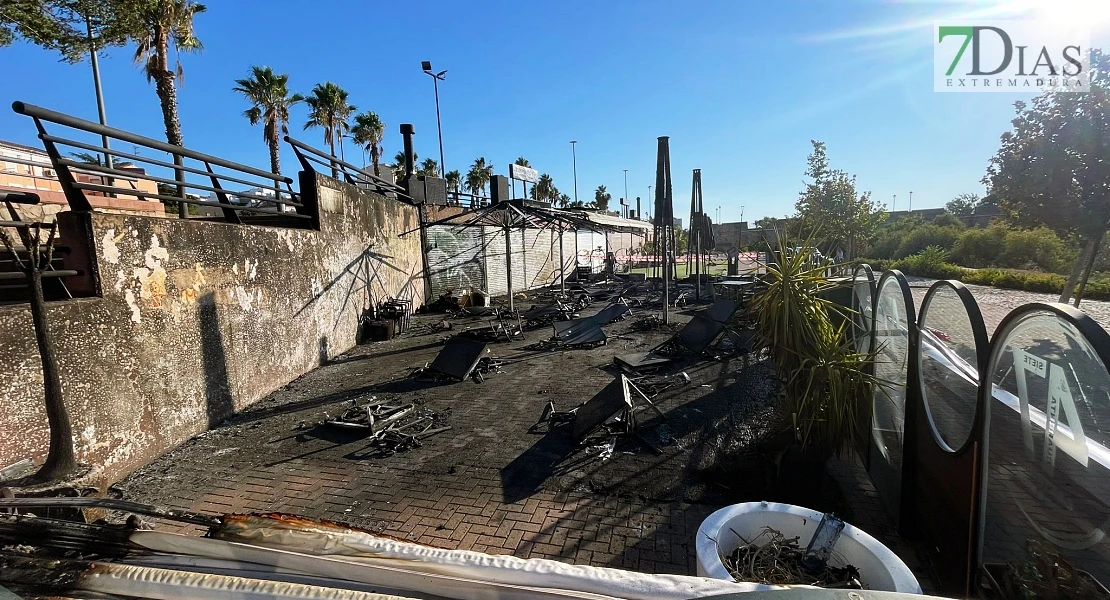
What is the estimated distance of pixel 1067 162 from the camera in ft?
20.9

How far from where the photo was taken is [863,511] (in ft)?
10.6

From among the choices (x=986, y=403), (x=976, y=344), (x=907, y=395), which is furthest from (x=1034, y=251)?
(x=986, y=403)

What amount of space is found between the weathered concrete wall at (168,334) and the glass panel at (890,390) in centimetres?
599

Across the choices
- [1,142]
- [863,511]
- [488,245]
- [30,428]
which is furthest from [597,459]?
[488,245]

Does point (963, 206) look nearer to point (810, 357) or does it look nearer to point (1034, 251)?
point (1034, 251)

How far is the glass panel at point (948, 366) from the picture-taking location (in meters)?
2.27

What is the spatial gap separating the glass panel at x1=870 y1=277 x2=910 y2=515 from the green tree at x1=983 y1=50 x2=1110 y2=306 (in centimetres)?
581

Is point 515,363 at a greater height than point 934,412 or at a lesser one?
lesser

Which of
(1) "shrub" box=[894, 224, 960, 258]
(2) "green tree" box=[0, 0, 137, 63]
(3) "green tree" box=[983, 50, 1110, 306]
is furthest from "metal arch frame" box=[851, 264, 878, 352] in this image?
(1) "shrub" box=[894, 224, 960, 258]

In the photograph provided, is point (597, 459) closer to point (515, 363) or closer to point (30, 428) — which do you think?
point (515, 363)

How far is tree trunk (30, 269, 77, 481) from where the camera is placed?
Answer: 317cm

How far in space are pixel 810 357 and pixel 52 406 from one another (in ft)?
17.9

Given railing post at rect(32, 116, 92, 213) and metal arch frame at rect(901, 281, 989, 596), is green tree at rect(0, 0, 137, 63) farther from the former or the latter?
metal arch frame at rect(901, 281, 989, 596)

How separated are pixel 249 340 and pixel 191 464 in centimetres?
192
